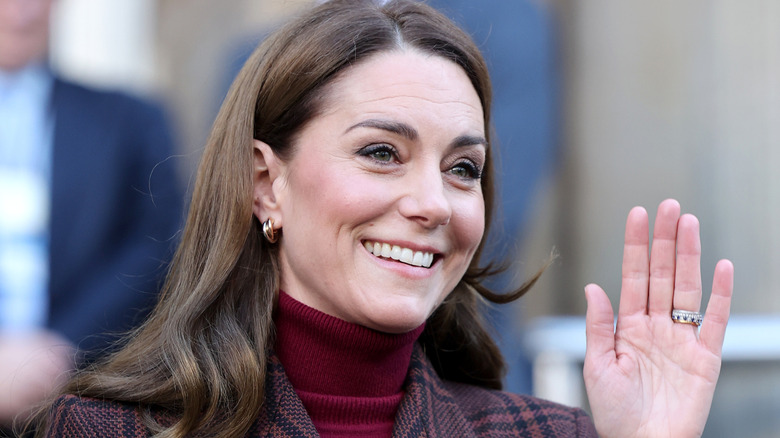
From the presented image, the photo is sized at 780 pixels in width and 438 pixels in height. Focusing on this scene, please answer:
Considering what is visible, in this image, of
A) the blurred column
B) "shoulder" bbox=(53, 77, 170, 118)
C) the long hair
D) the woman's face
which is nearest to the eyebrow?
the woman's face

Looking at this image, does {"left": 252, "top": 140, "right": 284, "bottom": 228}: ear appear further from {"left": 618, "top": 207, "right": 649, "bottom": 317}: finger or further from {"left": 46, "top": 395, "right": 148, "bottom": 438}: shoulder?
{"left": 618, "top": 207, "right": 649, "bottom": 317}: finger

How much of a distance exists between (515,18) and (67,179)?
1811mm

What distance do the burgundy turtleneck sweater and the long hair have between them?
76 mm

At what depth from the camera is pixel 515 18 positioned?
4.47 m

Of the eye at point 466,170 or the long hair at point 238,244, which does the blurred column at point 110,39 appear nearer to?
the long hair at point 238,244

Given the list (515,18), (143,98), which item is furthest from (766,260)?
(143,98)

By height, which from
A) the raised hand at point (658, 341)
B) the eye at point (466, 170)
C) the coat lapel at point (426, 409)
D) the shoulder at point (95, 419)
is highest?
the eye at point (466, 170)

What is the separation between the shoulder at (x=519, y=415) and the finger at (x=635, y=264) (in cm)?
36

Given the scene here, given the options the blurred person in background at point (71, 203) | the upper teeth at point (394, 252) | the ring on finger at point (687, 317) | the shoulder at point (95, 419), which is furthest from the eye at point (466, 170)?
the blurred person in background at point (71, 203)

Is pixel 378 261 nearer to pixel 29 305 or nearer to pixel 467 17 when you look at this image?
pixel 29 305

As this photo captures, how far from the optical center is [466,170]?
2898mm

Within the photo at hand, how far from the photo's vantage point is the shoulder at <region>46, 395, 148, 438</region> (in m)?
2.62

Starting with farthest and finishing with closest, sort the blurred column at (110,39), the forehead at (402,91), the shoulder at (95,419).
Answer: the blurred column at (110,39)
the forehead at (402,91)
the shoulder at (95,419)

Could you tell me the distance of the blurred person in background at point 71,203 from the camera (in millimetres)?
3688
